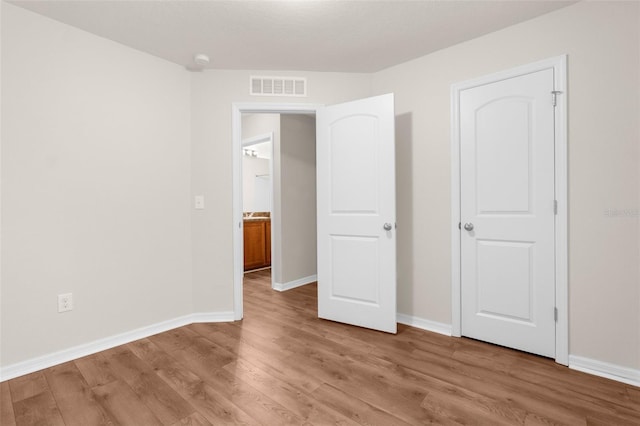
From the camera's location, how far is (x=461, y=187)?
2613 mm

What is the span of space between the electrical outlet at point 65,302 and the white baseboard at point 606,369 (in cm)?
348

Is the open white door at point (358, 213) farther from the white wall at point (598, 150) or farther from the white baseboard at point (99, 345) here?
the white baseboard at point (99, 345)

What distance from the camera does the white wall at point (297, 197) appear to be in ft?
13.9

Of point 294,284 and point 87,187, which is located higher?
point 87,187

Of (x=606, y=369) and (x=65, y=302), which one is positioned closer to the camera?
(x=606, y=369)

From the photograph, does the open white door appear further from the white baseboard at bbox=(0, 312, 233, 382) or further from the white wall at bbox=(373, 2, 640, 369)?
the white baseboard at bbox=(0, 312, 233, 382)

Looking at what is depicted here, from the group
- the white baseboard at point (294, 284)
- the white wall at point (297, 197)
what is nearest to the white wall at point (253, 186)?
the white wall at point (297, 197)

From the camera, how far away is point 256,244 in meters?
5.55

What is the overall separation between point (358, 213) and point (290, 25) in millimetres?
1574

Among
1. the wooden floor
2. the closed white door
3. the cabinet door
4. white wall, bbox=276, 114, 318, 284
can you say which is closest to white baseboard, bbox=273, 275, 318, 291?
white wall, bbox=276, 114, 318, 284

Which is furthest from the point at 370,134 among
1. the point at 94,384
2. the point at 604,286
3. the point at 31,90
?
the point at 94,384

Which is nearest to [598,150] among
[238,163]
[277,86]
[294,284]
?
[277,86]

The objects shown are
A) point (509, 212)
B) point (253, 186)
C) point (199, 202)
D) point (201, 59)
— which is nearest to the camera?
point (509, 212)

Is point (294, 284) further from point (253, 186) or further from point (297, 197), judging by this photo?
point (253, 186)
